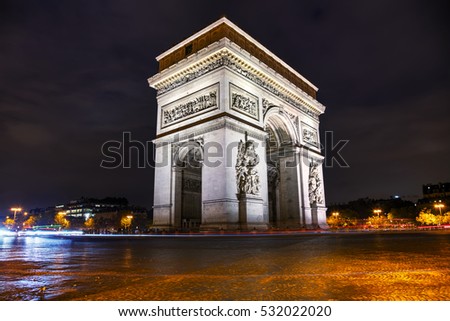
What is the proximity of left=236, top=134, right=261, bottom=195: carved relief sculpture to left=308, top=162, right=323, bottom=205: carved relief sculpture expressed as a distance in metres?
7.61

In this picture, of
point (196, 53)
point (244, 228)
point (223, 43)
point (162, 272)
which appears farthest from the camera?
point (196, 53)

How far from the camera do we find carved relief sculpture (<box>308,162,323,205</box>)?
76.9 feet

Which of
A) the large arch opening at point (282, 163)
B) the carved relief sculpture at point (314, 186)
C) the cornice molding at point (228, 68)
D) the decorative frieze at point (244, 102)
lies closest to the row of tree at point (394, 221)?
the carved relief sculpture at point (314, 186)

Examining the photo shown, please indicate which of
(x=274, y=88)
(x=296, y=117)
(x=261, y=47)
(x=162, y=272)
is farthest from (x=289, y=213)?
(x=162, y=272)

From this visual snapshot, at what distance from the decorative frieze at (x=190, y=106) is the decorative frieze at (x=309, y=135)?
385 inches

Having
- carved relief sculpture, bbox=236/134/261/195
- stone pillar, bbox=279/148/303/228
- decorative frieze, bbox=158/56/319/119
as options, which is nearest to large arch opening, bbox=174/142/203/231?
carved relief sculpture, bbox=236/134/261/195

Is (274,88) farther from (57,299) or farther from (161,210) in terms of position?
(57,299)

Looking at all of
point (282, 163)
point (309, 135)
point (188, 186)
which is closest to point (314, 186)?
point (282, 163)

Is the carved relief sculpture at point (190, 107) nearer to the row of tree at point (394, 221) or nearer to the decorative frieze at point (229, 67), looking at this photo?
the decorative frieze at point (229, 67)

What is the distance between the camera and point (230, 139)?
16.6 metres

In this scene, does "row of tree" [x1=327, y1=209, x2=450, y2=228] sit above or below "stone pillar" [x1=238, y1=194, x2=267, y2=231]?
below

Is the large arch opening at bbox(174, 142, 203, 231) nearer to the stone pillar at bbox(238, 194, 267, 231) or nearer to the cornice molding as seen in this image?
the stone pillar at bbox(238, 194, 267, 231)

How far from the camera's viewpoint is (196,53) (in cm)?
1855
